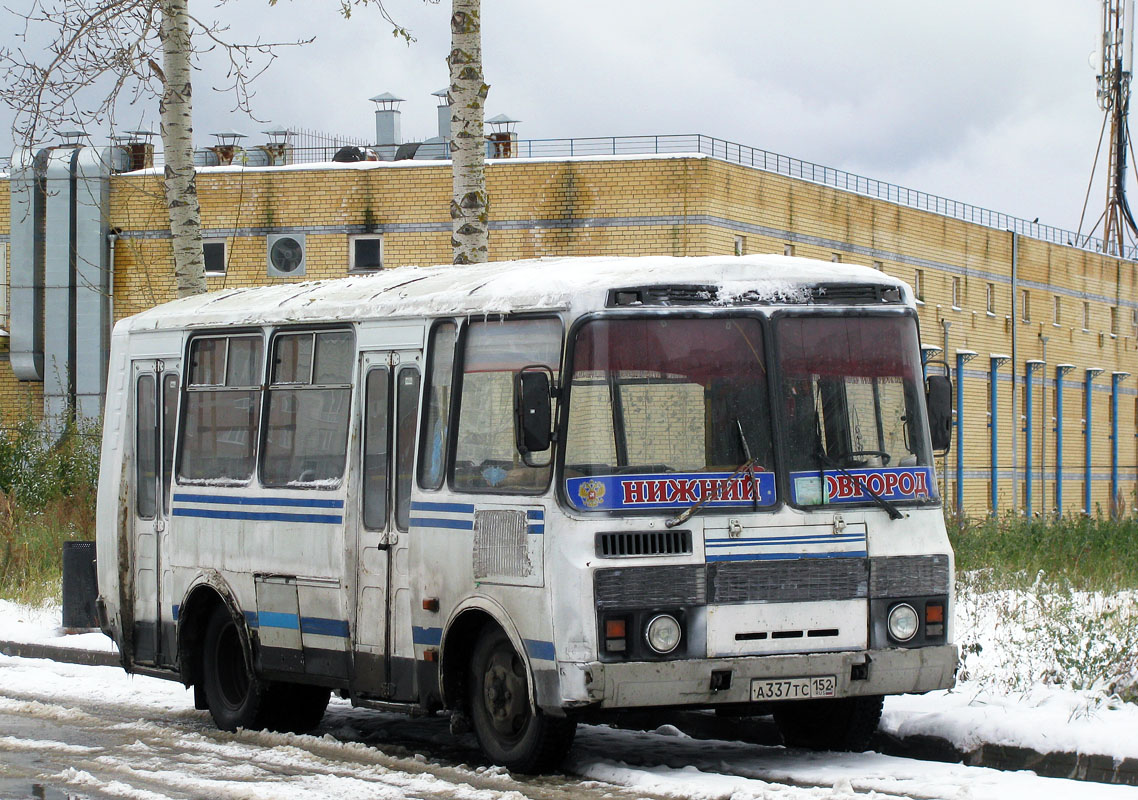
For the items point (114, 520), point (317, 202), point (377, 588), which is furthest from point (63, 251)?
point (377, 588)

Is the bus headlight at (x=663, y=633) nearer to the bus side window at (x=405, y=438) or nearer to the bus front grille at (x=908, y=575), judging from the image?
the bus front grille at (x=908, y=575)

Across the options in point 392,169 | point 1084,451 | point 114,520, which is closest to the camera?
point 114,520

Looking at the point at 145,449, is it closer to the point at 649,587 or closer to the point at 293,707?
the point at 293,707

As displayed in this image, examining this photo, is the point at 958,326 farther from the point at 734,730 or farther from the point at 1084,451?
the point at 734,730

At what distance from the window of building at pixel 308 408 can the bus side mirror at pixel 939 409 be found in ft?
11.2

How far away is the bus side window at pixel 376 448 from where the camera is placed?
10242 millimetres

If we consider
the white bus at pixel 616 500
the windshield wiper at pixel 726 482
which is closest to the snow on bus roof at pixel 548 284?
the white bus at pixel 616 500

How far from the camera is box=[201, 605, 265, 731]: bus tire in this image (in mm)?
11695

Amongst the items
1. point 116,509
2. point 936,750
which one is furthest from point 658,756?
point 116,509

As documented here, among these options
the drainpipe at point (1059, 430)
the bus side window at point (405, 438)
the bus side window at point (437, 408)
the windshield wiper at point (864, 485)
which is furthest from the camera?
the drainpipe at point (1059, 430)

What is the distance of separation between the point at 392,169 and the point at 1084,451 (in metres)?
28.8

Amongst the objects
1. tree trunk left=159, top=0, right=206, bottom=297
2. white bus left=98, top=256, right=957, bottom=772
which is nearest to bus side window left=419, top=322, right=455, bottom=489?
white bus left=98, top=256, right=957, bottom=772

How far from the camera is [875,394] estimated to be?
9406mm

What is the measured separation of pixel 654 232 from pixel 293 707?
89.4 ft
